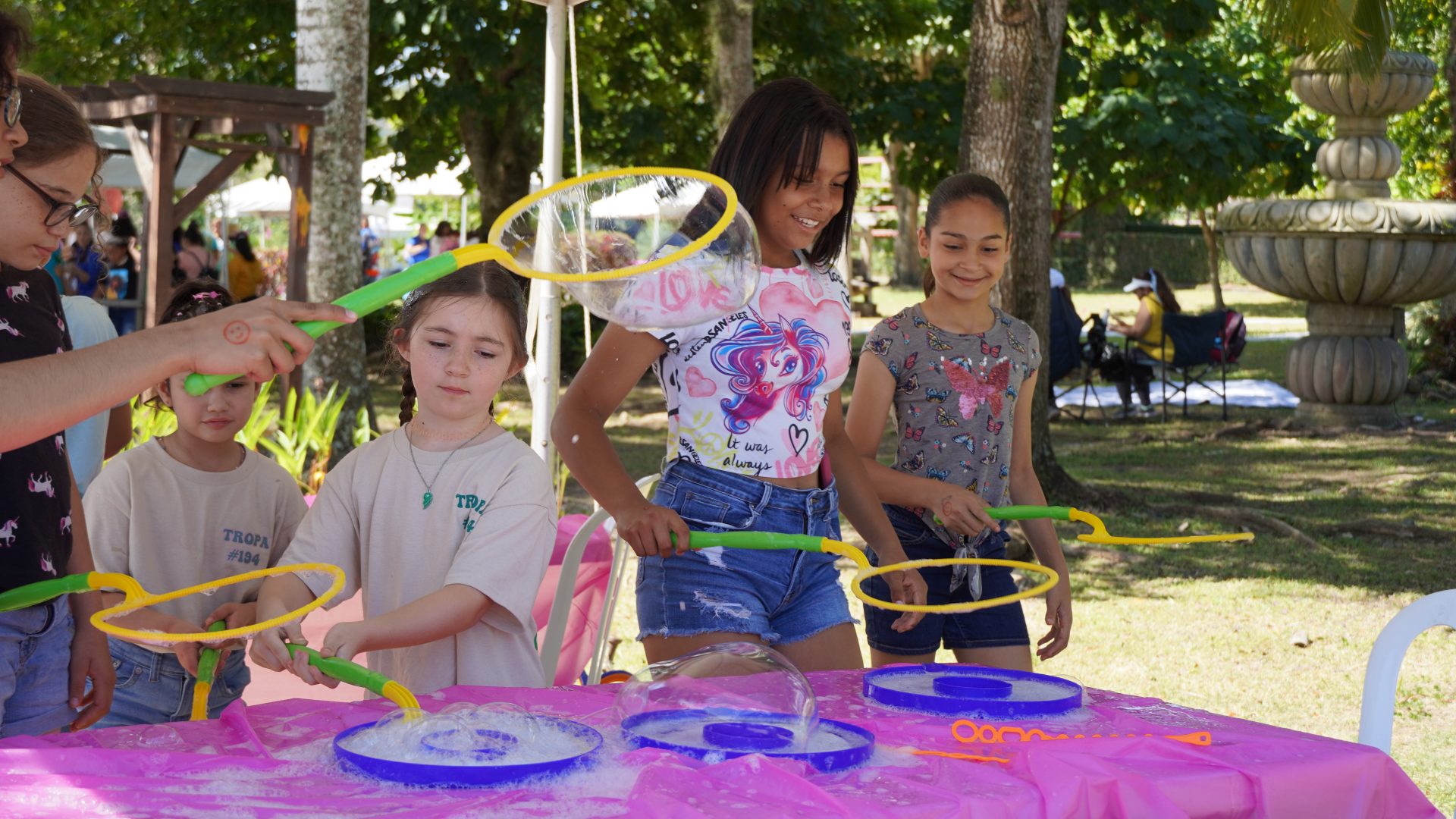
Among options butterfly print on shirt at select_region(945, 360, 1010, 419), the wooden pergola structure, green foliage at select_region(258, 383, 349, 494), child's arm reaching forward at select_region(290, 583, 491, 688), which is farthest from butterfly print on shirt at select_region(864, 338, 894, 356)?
the wooden pergola structure

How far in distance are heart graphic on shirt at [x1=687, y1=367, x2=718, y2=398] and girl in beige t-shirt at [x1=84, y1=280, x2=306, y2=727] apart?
2.91 ft

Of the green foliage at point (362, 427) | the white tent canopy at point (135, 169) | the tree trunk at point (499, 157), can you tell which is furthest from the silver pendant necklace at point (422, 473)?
the white tent canopy at point (135, 169)

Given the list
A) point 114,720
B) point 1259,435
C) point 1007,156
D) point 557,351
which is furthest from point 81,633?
point 1259,435

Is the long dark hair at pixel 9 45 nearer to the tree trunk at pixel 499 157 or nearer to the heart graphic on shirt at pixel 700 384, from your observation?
the heart graphic on shirt at pixel 700 384

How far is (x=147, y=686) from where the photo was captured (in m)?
2.85

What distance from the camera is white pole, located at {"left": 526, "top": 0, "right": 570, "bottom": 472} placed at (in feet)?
Answer: 16.6

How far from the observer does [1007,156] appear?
785 centimetres

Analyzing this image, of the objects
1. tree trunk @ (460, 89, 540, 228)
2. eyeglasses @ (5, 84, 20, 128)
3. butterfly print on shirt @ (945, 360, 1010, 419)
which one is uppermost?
tree trunk @ (460, 89, 540, 228)

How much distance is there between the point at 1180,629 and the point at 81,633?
4.89 meters

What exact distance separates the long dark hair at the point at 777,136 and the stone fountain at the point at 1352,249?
34.6 feet

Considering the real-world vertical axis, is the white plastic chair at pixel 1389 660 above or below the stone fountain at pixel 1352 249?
below

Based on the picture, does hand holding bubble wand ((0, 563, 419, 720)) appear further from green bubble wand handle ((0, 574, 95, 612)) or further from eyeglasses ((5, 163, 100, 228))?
eyeglasses ((5, 163, 100, 228))

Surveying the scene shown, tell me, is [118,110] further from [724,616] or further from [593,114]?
[724,616]

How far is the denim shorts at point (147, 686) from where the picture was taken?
112 inches
